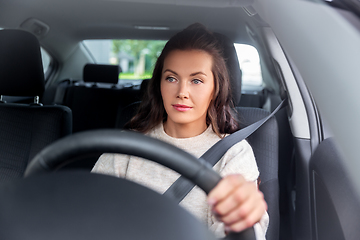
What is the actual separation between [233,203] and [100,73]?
225 centimetres

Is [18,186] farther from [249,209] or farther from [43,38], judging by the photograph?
[43,38]

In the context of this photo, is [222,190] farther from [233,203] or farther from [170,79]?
[170,79]

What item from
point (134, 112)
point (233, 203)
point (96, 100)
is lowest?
point (96, 100)

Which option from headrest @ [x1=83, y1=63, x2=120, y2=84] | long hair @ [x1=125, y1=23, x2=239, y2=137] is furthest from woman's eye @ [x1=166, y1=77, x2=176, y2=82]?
headrest @ [x1=83, y1=63, x2=120, y2=84]

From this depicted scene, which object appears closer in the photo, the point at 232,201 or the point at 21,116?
the point at 232,201

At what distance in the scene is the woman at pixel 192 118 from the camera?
1141mm

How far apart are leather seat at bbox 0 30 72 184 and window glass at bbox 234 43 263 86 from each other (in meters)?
1.15

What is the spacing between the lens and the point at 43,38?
2.58 meters

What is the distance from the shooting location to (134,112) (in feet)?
5.15

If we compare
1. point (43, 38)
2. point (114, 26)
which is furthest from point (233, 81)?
point (43, 38)

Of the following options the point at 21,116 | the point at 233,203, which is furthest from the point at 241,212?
the point at 21,116

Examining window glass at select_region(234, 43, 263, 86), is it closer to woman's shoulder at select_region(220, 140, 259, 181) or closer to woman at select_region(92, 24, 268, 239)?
woman at select_region(92, 24, 268, 239)

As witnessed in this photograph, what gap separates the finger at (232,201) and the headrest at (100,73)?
222 centimetres

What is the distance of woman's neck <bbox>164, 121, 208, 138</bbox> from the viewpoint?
4.13 feet
